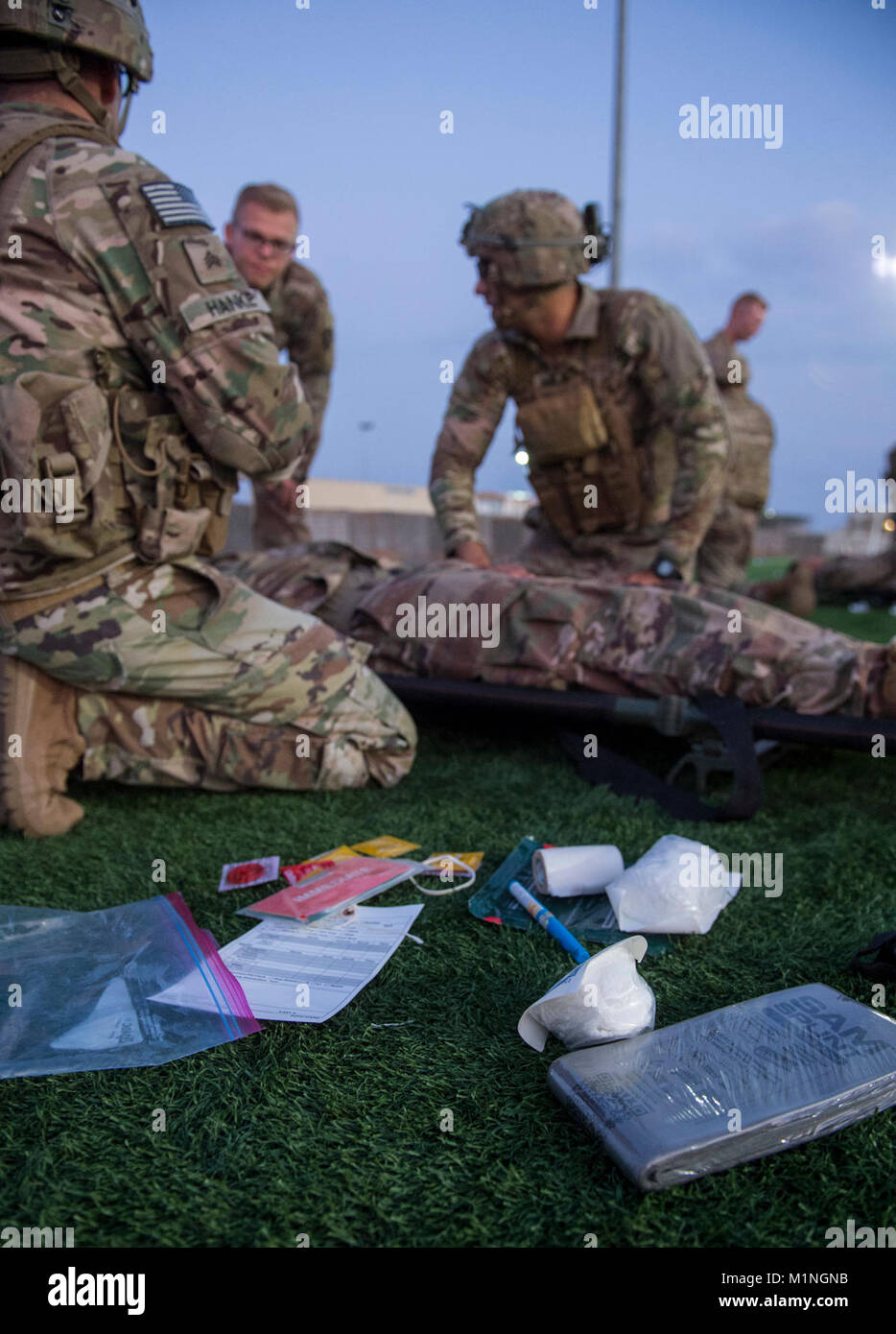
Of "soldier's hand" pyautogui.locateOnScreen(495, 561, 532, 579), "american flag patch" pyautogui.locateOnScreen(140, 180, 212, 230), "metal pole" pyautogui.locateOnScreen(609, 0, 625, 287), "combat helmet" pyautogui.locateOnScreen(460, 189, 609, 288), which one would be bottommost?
"soldier's hand" pyautogui.locateOnScreen(495, 561, 532, 579)

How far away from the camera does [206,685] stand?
Result: 2.26m

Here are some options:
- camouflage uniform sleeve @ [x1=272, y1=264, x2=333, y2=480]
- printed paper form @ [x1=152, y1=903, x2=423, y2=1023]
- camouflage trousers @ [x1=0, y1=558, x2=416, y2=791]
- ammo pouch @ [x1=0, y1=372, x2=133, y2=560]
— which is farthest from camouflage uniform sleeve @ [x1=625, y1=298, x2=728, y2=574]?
printed paper form @ [x1=152, y1=903, x2=423, y2=1023]

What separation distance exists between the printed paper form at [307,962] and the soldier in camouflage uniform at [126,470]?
838 millimetres

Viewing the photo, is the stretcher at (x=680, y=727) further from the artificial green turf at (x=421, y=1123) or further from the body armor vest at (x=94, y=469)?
the body armor vest at (x=94, y=469)

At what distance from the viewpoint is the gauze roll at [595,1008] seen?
1.16 meters

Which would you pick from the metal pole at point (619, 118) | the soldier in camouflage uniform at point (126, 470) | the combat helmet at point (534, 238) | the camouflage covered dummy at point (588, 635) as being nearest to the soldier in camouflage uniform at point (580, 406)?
the combat helmet at point (534, 238)

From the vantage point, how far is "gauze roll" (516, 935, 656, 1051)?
116 centimetres

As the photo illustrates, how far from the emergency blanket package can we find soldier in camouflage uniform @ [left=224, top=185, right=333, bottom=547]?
328 centimetres

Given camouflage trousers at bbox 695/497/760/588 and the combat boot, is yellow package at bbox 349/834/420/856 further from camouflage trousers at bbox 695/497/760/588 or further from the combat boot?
camouflage trousers at bbox 695/497/760/588

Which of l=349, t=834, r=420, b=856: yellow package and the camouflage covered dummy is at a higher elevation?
the camouflage covered dummy

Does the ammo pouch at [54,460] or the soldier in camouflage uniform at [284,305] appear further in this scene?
the soldier in camouflage uniform at [284,305]

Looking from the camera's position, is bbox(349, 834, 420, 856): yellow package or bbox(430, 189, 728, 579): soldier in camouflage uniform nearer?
bbox(349, 834, 420, 856): yellow package

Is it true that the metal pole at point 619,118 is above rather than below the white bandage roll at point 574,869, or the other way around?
above
